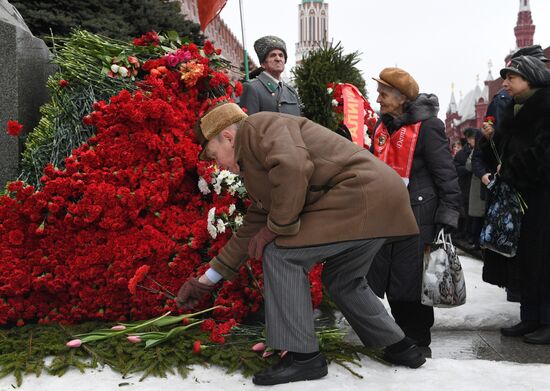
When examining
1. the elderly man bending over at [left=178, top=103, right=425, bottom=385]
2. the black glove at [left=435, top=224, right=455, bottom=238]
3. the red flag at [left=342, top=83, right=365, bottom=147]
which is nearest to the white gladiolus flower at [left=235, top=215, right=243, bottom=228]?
the elderly man bending over at [left=178, top=103, right=425, bottom=385]

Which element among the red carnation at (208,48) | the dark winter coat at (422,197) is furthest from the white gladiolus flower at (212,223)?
the red carnation at (208,48)

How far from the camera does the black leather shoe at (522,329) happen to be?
447cm

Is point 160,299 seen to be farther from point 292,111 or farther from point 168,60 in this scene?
point 292,111

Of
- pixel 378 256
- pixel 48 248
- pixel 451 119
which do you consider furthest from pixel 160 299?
pixel 451 119

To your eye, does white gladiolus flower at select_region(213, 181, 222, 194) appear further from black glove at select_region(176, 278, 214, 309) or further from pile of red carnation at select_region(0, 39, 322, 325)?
black glove at select_region(176, 278, 214, 309)

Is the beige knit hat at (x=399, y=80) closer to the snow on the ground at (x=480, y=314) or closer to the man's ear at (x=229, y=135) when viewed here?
the man's ear at (x=229, y=135)

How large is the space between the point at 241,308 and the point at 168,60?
72.6 inches

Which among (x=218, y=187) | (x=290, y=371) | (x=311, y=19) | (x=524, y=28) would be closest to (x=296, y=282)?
(x=290, y=371)

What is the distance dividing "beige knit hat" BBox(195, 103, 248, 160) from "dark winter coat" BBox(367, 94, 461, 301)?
4.46 ft

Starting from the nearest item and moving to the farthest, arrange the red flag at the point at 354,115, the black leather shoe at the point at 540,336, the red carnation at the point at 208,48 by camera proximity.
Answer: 1. the black leather shoe at the point at 540,336
2. the red carnation at the point at 208,48
3. the red flag at the point at 354,115

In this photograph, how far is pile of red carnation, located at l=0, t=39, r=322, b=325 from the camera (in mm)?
3830

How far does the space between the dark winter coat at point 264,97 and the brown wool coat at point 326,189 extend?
2.13 meters

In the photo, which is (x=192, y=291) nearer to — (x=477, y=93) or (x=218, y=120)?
(x=218, y=120)

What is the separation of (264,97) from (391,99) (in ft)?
4.62
